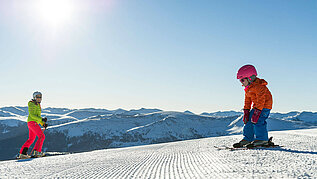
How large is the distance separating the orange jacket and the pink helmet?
0.17 meters

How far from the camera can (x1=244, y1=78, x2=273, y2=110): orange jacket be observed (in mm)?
4512

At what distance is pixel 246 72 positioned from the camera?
4762 millimetres

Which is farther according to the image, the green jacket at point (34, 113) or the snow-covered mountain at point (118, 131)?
the snow-covered mountain at point (118, 131)

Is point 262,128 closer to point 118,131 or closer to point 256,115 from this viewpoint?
point 256,115

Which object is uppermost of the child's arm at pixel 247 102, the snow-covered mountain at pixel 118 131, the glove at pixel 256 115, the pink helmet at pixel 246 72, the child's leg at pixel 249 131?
the pink helmet at pixel 246 72

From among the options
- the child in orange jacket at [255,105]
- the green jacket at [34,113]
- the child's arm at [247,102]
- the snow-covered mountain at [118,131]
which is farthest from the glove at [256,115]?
the snow-covered mountain at [118,131]

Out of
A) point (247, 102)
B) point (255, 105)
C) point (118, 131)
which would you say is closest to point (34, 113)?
point (247, 102)

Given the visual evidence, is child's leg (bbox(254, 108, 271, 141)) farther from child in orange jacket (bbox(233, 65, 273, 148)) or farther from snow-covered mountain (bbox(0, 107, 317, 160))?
snow-covered mountain (bbox(0, 107, 317, 160))

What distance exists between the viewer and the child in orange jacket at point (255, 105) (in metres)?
4.43

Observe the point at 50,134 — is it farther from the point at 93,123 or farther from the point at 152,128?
the point at 152,128

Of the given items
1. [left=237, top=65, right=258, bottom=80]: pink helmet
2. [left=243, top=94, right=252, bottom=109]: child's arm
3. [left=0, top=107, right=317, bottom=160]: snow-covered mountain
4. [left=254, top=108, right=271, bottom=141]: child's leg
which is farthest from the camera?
[left=0, top=107, right=317, bottom=160]: snow-covered mountain

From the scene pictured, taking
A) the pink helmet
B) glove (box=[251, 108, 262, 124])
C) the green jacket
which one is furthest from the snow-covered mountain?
glove (box=[251, 108, 262, 124])

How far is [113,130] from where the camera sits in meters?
69.2

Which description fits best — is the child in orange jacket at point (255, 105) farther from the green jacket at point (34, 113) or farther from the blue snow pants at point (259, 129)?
the green jacket at point (34, 113)
